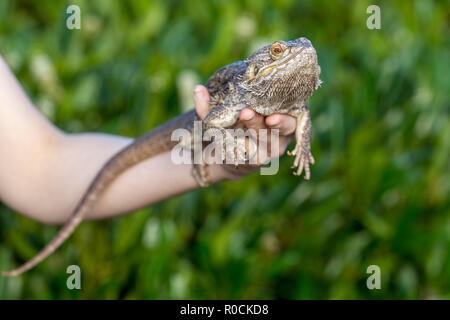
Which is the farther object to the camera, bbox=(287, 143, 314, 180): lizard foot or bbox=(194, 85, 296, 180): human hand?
bbox=(287, 143, 314, 180): lizard foot

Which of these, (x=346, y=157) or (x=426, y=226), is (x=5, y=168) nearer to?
(x=346, y=157)

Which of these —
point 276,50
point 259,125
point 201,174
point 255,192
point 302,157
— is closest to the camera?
point 276,50

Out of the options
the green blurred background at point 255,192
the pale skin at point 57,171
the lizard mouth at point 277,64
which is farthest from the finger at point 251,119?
the green blurred background at point 255,192

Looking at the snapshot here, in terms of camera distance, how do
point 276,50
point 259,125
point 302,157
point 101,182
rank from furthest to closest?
point 101,182, point 302,157, point 259,125, point 276,50

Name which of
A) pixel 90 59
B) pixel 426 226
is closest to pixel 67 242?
pixel 90 59

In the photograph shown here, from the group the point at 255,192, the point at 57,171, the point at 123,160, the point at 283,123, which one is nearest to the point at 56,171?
the point at 57,171

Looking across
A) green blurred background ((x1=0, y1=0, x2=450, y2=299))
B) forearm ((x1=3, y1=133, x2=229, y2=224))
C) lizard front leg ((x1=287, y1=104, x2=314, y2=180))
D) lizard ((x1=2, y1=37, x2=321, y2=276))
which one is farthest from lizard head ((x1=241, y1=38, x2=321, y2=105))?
green blurred background ((x1=0, y1=0, x2=450, y2=299))

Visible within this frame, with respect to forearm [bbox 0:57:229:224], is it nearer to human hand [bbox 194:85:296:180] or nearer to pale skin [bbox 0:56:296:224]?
pale skin [bbox 0:56:296:224]

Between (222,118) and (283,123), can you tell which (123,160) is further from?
(283,123)
